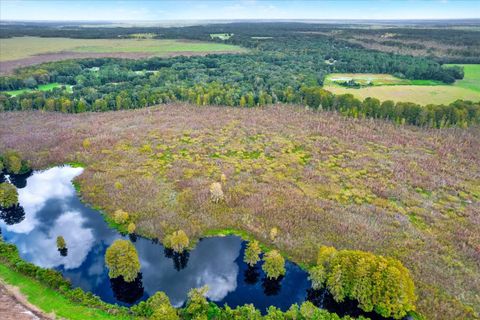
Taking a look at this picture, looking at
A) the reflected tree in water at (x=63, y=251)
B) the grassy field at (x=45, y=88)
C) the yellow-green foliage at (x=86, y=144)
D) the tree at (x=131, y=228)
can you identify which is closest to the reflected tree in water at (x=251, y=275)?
the tree at (x=131, y=228)

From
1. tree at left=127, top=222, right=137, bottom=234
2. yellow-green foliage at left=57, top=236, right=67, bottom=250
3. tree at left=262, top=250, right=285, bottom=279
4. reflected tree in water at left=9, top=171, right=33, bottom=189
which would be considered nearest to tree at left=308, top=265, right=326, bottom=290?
tree at left=262, top=250, right=285, bottom=279

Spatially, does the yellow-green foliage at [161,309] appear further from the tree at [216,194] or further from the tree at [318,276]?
the tree at [216,194]

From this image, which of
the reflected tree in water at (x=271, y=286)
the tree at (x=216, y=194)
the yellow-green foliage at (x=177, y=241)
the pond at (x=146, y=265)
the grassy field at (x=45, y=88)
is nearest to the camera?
the pond at (x=146, y=265)

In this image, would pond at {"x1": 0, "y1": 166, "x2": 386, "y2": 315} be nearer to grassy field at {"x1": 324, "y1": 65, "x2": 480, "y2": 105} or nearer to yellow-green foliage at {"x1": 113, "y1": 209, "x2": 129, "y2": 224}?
yellow-green foliage at {"x1": 113, "y1": 209, "x2": 129, "y2": 224}

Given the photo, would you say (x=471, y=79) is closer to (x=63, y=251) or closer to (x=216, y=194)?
(x=216, y=194)

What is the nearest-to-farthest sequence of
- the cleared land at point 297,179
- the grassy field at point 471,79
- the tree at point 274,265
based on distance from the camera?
the tree at point 274,265
the cleared land at point 297,179
the grassy field at point 471,79

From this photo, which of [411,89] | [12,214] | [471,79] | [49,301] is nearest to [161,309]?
[49,301]
